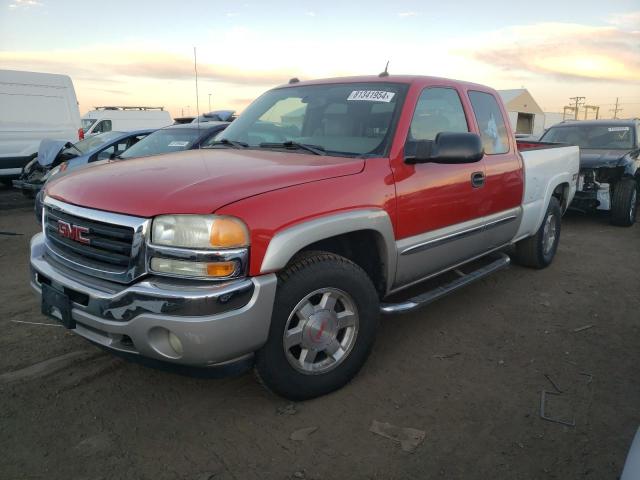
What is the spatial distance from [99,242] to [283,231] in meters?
0.88

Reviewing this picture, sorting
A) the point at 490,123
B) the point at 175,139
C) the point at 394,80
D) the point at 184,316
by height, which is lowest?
the point at 184,316

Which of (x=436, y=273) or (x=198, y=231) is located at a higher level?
(x=198, y=231)

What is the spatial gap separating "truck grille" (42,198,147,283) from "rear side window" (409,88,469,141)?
69.8 inches

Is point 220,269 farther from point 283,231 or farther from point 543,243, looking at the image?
point 543,243

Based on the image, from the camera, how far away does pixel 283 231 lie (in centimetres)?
230

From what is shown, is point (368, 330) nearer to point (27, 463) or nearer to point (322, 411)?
point (322, 411)

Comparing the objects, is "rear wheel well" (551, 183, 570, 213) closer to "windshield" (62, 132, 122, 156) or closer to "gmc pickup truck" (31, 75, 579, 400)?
"gmc pickup truck" (31, 75, 579, 400)

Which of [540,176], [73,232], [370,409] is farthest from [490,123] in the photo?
[73,232]

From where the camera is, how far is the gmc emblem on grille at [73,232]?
242cm

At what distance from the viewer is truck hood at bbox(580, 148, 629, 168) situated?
7.51 m

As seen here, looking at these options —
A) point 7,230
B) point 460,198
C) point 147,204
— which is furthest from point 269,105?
point 7,230

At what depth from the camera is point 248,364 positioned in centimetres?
236

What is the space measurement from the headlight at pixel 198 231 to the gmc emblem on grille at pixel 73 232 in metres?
0.48

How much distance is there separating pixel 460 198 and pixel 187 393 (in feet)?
7.10
